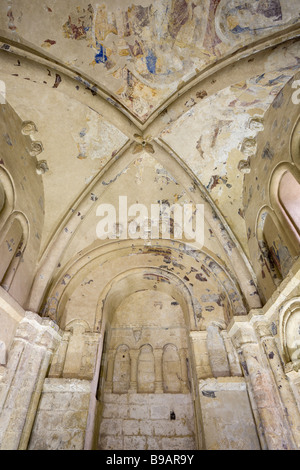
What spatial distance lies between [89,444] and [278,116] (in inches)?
269

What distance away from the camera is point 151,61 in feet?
15.1

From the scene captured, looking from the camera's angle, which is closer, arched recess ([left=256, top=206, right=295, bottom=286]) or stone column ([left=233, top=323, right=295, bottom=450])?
stone column ([left=233, top=323, right=295, bottom=450])

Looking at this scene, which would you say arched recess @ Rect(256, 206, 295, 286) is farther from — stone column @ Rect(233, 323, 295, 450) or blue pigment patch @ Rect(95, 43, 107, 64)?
blue pigment patch @ Rect(95, 43, 107, 64)

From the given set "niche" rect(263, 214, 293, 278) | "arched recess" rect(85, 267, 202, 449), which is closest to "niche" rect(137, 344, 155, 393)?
"arched recess" rect(85, 267, 202, 449)

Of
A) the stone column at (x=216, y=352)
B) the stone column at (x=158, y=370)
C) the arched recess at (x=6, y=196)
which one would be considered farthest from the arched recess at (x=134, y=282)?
the arched recess at (x=6, y=196)

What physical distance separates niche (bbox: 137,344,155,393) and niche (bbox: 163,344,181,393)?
0.32 metres

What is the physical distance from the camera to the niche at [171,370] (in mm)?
6059

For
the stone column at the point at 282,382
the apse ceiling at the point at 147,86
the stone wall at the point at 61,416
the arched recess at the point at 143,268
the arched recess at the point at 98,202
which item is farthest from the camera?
the arched recess at the point at 143,268

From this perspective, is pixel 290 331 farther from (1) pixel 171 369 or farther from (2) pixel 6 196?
(2) pixel 6 196

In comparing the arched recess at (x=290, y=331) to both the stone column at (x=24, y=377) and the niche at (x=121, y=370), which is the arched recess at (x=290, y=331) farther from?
the stone column at (x=24, y=377)

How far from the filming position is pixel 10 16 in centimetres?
392

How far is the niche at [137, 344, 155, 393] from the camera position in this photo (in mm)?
6090

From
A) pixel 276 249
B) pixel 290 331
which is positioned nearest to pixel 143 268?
Answer: pixel 276 249

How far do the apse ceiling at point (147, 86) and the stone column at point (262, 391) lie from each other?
205cm
